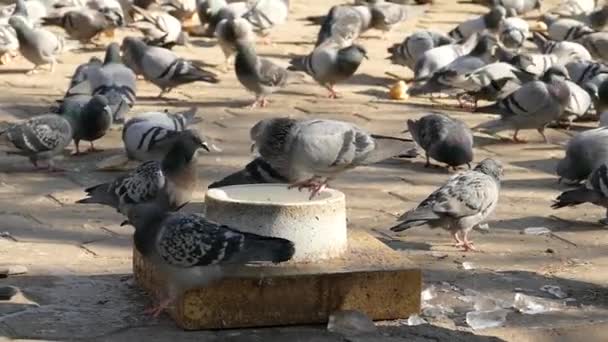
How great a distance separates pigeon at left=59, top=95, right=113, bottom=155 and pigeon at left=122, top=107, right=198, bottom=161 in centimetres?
34

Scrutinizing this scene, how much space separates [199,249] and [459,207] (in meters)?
1.66

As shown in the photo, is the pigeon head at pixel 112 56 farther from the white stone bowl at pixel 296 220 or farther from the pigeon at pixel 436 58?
the white stone bowl at pixel 296 220

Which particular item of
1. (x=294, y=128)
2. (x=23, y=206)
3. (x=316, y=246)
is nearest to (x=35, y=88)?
(x=23, y=206)

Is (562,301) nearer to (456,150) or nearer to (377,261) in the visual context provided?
(377,261)

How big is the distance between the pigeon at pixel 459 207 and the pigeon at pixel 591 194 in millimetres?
471

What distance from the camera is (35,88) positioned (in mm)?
10766

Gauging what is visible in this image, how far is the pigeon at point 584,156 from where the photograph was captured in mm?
Answer: 7504

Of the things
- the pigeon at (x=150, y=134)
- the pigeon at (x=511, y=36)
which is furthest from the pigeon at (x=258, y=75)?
the pigeon at (x=511, y=36)

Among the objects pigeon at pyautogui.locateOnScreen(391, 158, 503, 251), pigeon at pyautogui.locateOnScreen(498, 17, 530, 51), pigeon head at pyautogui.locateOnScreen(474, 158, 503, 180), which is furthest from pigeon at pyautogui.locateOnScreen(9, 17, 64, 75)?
pigeon at pyautogui.locateOnScreen(391, 158, 503, 251)

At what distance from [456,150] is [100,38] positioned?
21.6 feet

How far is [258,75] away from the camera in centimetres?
1016

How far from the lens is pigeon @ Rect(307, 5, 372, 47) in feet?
41.8

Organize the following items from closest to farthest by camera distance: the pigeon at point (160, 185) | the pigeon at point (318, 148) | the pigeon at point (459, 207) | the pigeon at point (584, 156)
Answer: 1. the pigeon at point (318, 148)
2. the pigeon at point (459, 207)
3. the pigeon at point (160, 185)
4. the pigeon at point (584, 156)

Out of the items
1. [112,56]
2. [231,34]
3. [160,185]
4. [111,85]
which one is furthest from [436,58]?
[160,185]
